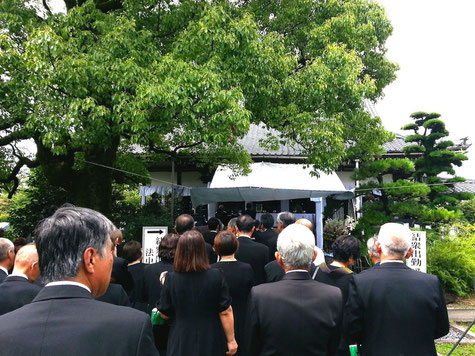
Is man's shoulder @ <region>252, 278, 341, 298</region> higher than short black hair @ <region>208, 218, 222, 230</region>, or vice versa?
short black hair @ <region>208, 218, 222, 230</region>

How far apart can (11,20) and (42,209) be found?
245 inches

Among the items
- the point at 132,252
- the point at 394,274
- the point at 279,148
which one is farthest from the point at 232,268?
the point at 279,148

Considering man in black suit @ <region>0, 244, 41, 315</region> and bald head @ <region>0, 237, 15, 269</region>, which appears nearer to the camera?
man in black suit @ <region>0, 244, 41, 315</region>

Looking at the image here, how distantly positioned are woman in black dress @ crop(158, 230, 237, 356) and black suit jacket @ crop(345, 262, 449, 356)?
1112mm

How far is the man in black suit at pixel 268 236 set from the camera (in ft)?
19.6

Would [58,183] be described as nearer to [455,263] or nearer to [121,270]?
[121,270]

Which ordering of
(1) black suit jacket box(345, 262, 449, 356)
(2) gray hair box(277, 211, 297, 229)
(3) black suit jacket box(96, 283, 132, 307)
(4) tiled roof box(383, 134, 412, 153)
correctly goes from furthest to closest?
(4) tiled roof box(383, 134, 412, 153)
(2) gray hair box(277, 211, 297, 229)
(3) black suit jacket box(96, 283, 132, 307)
(1) black suit jacket box(345, 262, 449, 356)

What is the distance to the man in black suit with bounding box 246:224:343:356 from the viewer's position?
2.46m

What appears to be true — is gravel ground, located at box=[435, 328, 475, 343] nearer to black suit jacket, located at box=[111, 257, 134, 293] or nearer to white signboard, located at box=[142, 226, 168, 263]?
black suit jacket, located at box=[111, 257, 134, 293]

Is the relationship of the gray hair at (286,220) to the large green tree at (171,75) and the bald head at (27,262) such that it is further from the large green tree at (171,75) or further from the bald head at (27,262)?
the bald head at (27,262)

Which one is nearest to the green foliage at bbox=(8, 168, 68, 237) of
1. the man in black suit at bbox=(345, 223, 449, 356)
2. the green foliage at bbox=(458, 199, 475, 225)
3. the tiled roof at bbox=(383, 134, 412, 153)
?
the man in black suit at bbox=(345, 223, 449, 356)

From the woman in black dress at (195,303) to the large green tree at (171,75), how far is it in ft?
11.7

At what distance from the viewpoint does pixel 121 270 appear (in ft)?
13.6

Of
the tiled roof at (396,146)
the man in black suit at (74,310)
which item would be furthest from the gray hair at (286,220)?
the tiled roof at (396,146)
